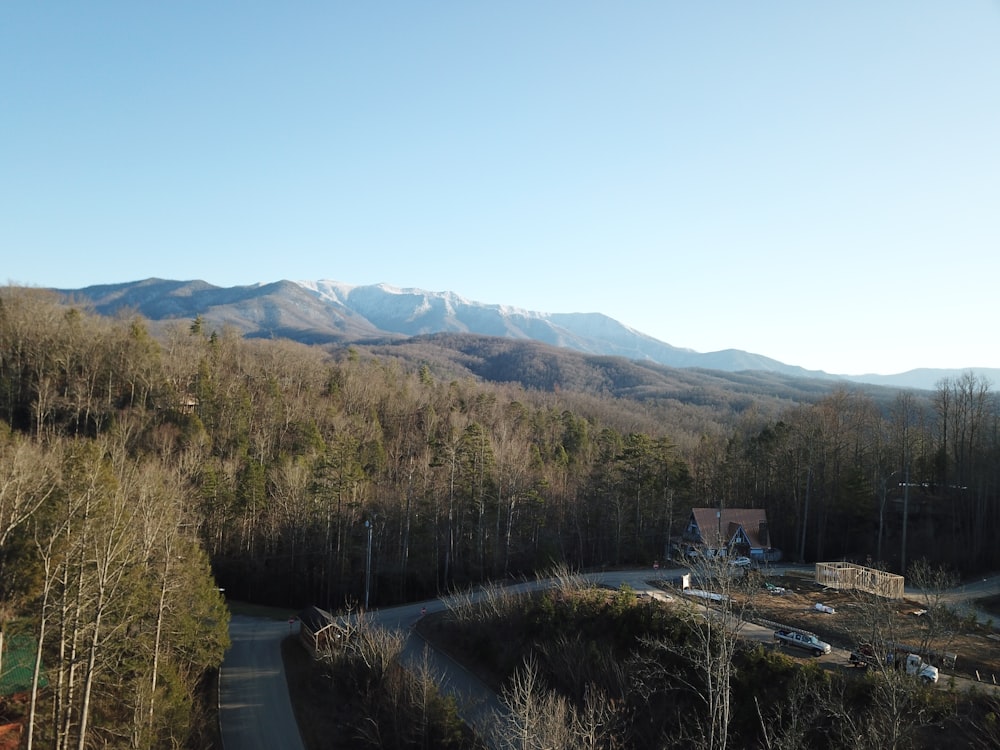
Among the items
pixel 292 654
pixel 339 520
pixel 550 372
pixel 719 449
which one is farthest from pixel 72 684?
pixel 550 372

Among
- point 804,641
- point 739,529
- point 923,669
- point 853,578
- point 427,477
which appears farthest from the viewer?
point 427,477

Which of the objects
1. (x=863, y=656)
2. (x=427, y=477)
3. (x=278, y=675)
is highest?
(x=863, y=656)

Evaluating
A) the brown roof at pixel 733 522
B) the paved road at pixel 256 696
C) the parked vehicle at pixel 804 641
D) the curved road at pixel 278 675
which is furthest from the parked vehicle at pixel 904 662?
the paved road at pixel 256 696

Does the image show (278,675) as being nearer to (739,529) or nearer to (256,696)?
(256,696)

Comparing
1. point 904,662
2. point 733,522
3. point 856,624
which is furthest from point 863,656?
point 733,522

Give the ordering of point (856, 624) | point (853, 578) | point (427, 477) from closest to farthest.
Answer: point (856, 624), point (853, 578), point (427, 477)

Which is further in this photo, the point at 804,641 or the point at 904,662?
the point at 804,641

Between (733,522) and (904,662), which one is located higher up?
(904,662)
